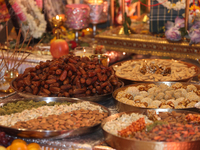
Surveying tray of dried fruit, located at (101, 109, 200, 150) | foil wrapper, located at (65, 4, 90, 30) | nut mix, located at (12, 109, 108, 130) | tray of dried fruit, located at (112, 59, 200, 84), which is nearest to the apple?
tray of dried fruit, located at (112, 59, 200, 84)

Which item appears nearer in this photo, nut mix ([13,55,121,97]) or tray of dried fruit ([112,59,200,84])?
nut mix ([13,55,121,97])

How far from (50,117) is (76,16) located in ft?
7.19

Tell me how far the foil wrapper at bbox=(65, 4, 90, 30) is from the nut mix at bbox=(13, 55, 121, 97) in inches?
67.3

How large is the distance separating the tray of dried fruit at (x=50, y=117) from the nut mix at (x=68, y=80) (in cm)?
10

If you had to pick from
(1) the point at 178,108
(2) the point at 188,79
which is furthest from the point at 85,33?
(1) the point at 178,108

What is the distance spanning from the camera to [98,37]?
3.52m

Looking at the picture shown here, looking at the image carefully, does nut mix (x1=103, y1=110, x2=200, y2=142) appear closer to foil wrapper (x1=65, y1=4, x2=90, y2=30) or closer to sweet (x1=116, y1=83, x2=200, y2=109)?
sweet (x1=116, y1=83, x2=200, y2=109)

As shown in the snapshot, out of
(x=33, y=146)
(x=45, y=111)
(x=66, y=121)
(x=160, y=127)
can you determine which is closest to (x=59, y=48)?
(x=45, y=111)

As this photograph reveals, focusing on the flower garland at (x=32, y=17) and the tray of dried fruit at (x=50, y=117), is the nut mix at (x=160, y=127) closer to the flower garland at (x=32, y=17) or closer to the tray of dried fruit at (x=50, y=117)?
the tray of dried fruit at (x=50, y=117)

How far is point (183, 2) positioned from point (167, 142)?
95.2 inches

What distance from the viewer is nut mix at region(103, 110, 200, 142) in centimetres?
107

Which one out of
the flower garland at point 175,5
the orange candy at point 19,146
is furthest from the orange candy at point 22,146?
the flower garland at point 175,5

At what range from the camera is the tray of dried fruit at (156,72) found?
6.24 feet

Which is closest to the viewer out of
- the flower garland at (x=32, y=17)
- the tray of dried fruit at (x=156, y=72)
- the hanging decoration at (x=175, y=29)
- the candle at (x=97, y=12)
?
the tray of dried fruit at (x=156, y=72)
